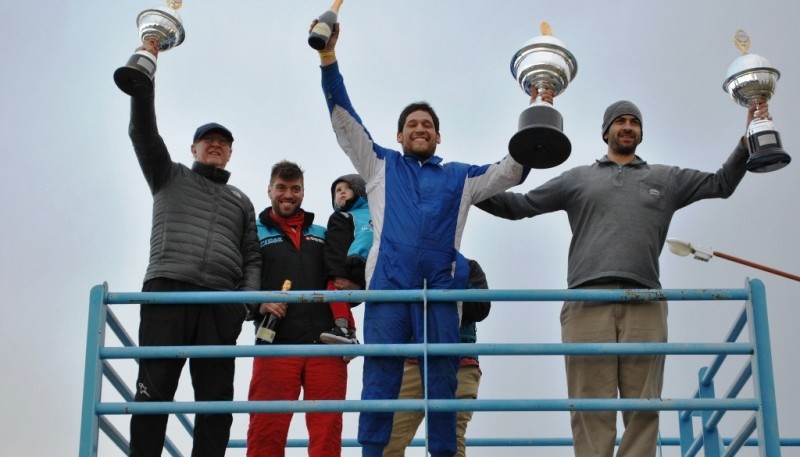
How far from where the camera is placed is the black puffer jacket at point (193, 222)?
6.37m

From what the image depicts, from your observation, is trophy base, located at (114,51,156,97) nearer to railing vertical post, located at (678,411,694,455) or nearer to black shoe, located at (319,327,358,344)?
black shoe, located at (319,327,358,344)

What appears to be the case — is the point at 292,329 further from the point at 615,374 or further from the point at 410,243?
the point at 615,374

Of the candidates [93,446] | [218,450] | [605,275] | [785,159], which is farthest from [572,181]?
[93,446]

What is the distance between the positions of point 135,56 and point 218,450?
2155mm

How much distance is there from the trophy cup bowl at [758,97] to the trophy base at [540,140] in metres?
1.12

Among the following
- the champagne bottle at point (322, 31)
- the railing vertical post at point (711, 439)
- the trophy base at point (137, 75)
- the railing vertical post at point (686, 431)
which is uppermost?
the champagne bottle at point (322, 31)

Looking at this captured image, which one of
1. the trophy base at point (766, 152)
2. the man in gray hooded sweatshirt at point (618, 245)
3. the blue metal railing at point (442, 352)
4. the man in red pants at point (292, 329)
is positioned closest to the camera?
the blue metal railing at point (442, 352)

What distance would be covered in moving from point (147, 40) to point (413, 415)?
2613 millimetres

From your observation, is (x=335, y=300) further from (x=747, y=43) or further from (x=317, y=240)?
(x=747, y=43)

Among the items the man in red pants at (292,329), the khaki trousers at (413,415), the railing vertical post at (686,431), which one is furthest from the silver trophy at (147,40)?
the railing vertical post at (686,431)

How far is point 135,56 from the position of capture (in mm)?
6211

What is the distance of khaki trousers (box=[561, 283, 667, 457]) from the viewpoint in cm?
600

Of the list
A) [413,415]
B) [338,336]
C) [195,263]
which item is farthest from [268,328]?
[413,415]

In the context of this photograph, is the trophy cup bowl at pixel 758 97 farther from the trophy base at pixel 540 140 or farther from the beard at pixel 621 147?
the trophy base at pixel 540 140
